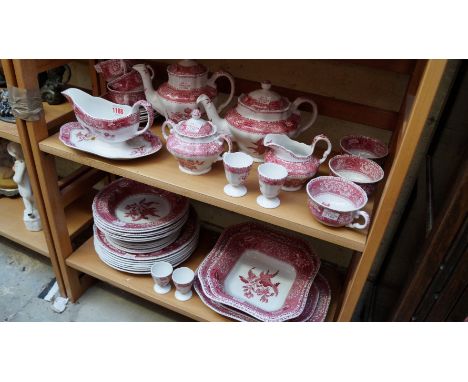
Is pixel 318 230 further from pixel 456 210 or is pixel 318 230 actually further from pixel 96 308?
pixel 96 308

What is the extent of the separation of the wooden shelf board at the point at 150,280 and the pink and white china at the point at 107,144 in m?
0.43

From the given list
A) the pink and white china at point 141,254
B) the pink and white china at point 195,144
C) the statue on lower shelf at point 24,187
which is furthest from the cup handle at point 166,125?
the statue on lower shelf at point 24,187

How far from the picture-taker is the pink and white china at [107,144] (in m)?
1.01

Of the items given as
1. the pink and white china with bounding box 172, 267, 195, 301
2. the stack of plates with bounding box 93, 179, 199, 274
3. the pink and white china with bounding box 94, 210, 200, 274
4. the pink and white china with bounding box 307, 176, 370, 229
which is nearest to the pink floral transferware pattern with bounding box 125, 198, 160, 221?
the stack of plates with bounding box 93, 179, 199, 274

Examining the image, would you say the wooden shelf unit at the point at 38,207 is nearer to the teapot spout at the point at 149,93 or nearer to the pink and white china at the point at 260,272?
the teapot spout at the point at 149,93

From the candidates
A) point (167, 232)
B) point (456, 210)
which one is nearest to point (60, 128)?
point (167, 232)

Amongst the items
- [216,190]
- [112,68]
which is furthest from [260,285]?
[112,68]

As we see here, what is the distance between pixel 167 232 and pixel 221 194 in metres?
0.35

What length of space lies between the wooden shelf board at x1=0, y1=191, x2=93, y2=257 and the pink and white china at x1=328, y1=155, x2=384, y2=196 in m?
0.89

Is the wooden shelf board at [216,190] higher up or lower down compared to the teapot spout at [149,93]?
lower down

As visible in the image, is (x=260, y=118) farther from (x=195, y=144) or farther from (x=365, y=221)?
(x=365, y=221)

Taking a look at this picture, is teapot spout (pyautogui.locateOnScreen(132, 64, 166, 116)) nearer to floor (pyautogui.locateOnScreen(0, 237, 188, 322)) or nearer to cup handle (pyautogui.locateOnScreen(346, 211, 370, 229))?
cup handle (pyautogui.locateOnScreen(346, 211, 370, 229))

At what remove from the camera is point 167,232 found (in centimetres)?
122

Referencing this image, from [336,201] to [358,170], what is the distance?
0.37 feet
